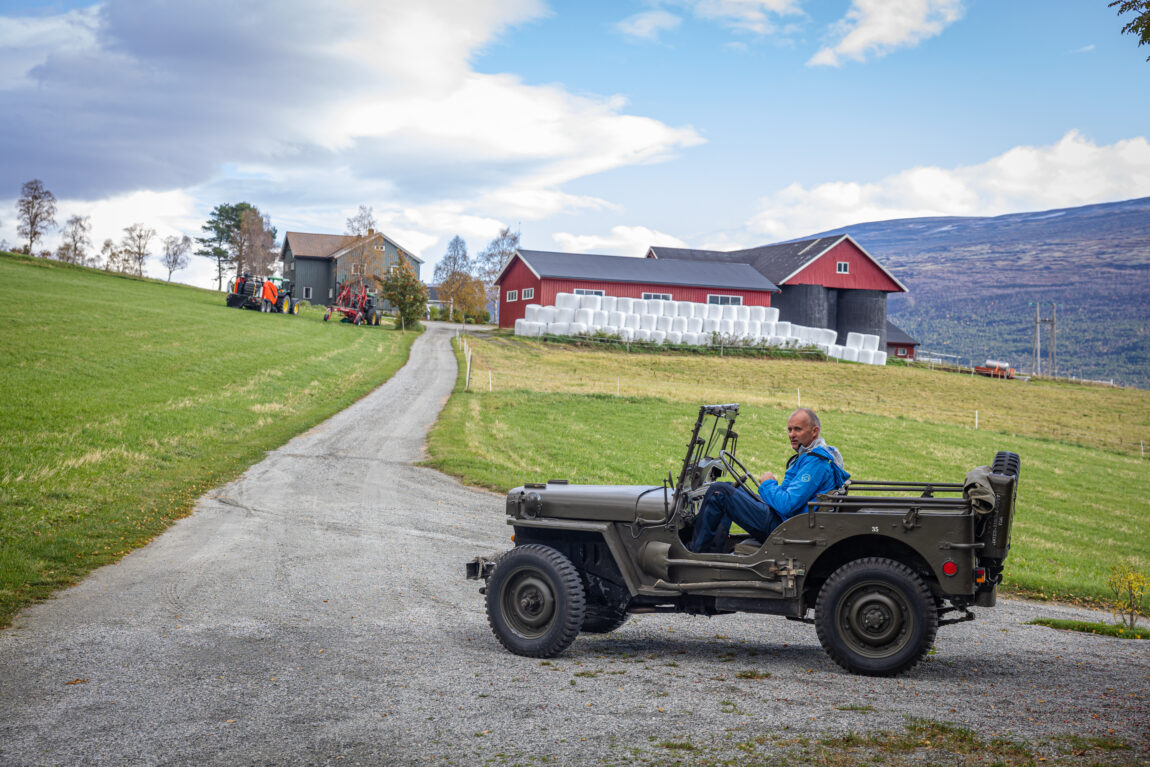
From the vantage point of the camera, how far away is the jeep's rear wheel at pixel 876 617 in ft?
21.2

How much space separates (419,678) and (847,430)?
2638 cm

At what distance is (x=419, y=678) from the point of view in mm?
6641

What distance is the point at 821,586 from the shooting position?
7035 millimetres

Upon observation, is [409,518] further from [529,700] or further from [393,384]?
[393,384]

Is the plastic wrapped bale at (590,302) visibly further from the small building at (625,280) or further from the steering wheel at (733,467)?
the steering wheel at (733,467)

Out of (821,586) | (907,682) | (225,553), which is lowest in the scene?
(225,553)

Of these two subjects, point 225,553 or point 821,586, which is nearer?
point 821,586

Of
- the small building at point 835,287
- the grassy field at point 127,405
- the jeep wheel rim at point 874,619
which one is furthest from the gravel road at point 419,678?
the small building at point 835,287

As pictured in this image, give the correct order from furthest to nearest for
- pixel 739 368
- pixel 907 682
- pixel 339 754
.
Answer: pixel 739 368 → pixel 907 682 → pixel 339 754

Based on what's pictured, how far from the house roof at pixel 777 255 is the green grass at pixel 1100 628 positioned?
196 ft

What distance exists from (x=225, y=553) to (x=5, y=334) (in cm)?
2674

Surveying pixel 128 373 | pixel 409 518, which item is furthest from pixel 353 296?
pixel 409 518

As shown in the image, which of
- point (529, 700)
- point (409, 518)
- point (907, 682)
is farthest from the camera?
point (409, 518)

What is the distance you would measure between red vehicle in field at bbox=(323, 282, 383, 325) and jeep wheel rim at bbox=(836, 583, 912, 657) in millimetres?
59914
